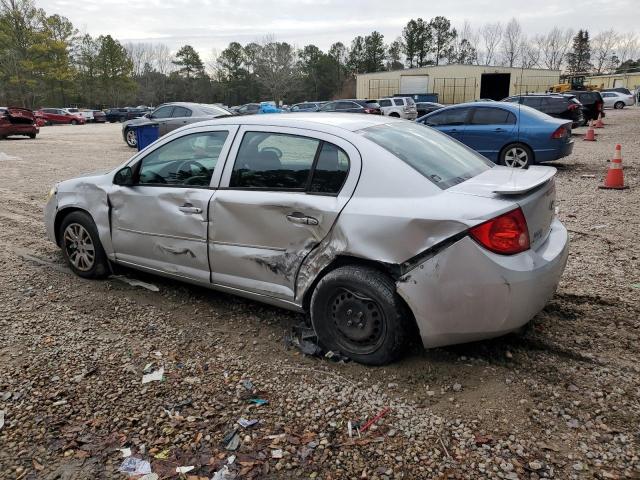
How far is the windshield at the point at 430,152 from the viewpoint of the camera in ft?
10.8

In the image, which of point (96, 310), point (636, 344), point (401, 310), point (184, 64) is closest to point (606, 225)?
point (636, 344)

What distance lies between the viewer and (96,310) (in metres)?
4.25

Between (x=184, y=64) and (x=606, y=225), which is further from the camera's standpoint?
(x=184, y=64)

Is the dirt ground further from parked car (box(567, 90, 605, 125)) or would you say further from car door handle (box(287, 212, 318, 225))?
parked car (box(567, 90, 605, 125))

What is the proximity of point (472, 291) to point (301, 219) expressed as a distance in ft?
3.86

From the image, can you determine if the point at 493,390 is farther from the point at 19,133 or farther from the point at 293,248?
the point at 19,133

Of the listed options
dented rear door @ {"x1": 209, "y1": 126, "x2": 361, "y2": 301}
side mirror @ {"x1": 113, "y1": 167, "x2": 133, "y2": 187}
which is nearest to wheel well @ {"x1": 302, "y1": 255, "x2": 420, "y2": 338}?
dented rear door @ {"x1": 209, "y1": 126, "x2": 361, "y2": 301}

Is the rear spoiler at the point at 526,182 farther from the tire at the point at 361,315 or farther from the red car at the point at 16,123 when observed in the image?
the red car at the point at 16,123

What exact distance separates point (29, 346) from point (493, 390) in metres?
3.19

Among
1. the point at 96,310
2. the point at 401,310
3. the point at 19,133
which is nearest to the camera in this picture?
the point at 401,310

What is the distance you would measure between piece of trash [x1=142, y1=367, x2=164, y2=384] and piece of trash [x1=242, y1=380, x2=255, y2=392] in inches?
21.3

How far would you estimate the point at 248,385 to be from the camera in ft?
10.3

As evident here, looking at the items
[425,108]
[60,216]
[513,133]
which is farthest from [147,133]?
[425,108]

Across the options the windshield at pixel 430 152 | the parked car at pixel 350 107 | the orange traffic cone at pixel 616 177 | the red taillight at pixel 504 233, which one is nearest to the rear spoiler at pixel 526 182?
the red taillight at pixel 504 233
